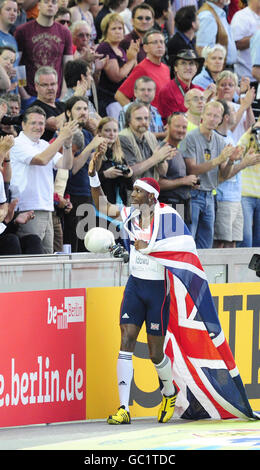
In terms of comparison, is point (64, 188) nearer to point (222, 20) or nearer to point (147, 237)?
point (147, 237)

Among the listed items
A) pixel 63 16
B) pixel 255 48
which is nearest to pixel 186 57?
pixel 63 16

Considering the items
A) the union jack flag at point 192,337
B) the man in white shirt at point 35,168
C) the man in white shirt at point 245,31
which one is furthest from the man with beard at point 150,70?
the union jack flag at point 192,337

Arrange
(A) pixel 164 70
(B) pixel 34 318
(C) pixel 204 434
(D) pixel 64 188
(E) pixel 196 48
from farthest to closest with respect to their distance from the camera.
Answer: (E) pixel 196 48, (A) pixel 164 70, (D) pixel 64 188, (B) pixel 34 318, (C) pixel 204 434

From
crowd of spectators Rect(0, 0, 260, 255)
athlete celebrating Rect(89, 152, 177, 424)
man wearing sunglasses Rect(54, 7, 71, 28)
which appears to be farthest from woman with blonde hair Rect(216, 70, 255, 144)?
athlete celebrating Rect(89, 152, 177, 424)

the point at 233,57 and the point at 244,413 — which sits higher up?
the point at 233,57

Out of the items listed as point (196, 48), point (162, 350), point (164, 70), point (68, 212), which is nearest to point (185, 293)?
point (162, 350)

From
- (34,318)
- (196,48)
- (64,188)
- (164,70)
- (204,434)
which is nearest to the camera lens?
(204,434)

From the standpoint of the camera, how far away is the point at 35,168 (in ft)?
34.9

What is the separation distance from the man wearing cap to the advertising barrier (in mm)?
4577

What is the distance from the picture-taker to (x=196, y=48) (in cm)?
1513

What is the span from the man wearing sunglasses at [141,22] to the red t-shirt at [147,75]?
575 millimetres

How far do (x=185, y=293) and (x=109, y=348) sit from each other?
0.88 metres

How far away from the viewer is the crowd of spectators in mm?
10648

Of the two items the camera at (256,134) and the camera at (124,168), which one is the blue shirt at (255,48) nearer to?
the camera at (256,134)
